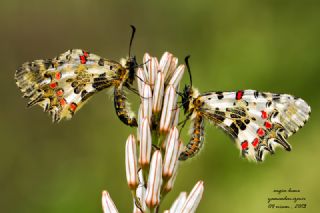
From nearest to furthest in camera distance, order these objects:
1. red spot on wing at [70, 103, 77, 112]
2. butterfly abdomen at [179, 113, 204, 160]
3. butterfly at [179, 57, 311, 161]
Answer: butterfly abdomen at [179, 113, 204, 160] < butterfly at [179, 57, 311, 161] < red spot on wing at [70, 103, 77, 112]

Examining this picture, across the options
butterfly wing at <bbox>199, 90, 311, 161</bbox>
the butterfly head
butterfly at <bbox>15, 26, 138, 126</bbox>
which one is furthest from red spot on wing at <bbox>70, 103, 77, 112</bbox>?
butterfly wing at <bbox>199, 90, 311, 161</bbox>

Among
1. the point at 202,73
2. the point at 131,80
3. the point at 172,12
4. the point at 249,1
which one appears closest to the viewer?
the point at 131,80

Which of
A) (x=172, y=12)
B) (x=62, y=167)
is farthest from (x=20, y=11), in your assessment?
(x=62, y=167)

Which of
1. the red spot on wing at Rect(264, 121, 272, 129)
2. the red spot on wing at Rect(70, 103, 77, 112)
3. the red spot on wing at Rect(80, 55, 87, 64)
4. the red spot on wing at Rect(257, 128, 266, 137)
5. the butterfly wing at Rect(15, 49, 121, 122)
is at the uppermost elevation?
the red spot on wing at Rect(80, 55, 87, 64)

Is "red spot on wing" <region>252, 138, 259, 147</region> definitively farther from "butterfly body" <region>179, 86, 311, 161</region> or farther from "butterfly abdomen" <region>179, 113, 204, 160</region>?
"butterfly abdomen" <region>179, 113, 204, 160</region>

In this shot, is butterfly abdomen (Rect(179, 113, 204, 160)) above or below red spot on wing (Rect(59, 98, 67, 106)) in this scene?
below

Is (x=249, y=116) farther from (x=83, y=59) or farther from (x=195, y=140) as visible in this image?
(x=83, y=59)

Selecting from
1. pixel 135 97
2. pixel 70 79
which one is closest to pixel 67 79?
pixel 70 79

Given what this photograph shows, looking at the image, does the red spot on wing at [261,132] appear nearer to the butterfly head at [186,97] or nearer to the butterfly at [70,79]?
the butterfly head at [186,97]

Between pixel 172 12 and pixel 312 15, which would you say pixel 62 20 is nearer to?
pixel 172 12
